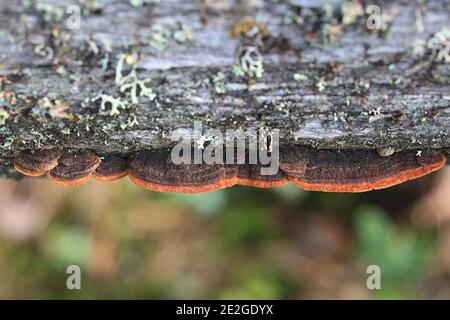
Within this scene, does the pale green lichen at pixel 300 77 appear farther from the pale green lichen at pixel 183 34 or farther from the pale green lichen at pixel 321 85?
the pale green lichen at pixel 183 34

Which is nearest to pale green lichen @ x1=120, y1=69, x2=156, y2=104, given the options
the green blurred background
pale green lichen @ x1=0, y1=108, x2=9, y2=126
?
pale green lichen @ x1=0, y1=108, x2=9, y2=126

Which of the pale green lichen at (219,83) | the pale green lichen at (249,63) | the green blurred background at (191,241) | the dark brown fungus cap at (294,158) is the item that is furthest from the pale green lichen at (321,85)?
Result: the green blurred background at (191,241)

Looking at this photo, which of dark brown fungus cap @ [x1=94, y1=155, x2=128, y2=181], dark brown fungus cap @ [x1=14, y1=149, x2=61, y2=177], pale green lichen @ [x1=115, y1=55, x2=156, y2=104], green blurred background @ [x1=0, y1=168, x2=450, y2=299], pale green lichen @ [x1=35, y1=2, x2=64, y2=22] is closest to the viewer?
pale green lichen @ [x1=35, y1=2, x2=64, y2=22]

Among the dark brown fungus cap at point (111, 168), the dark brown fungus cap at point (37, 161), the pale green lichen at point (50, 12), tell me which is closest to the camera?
the pale green lichen at point (50, 12)

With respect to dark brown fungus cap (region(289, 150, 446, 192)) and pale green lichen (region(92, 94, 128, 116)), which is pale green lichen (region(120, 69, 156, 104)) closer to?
pale green lichen (region(92, 94, 128, 116))

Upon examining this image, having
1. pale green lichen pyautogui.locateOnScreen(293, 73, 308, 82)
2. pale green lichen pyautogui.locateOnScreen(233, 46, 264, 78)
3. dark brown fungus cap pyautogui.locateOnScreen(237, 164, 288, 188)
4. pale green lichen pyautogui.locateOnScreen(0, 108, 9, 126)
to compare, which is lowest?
dark brown fungus cap pyautogui.locateOnScreen(237, 164, 288, 188)
